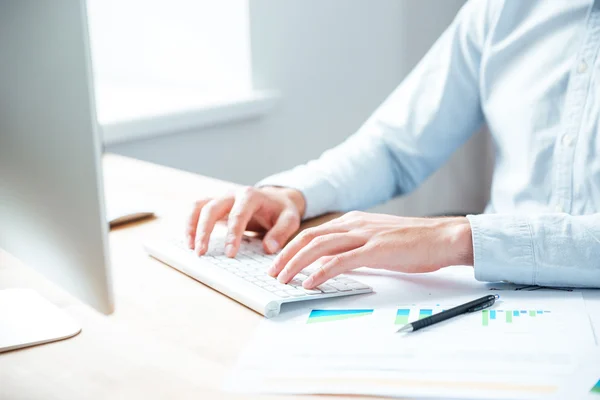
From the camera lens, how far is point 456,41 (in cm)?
123

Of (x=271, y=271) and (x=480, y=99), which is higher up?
(x=480, y=99)

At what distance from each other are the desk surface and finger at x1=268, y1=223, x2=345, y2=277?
70 millimetres

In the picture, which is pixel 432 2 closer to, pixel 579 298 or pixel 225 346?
pixel 579 298

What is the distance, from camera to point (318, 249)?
0.79 metres

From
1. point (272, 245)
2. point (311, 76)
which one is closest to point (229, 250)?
point (272, 245)

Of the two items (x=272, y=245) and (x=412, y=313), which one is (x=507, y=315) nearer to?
(x=412, y=313)

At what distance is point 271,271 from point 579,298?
327 mm

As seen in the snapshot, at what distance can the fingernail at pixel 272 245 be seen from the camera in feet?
2.92

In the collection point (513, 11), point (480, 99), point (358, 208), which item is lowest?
point (358, 208)

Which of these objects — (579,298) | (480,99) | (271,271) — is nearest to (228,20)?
(480,99)

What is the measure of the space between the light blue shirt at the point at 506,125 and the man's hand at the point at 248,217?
0.22 feet

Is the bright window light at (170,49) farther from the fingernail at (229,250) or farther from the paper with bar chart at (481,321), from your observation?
the paper with bar chart at (481,321)

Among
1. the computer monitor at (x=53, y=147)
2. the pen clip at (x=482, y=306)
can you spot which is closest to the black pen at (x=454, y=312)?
the pen clip at (x=482, y=306)

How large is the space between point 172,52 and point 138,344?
5.19ft
